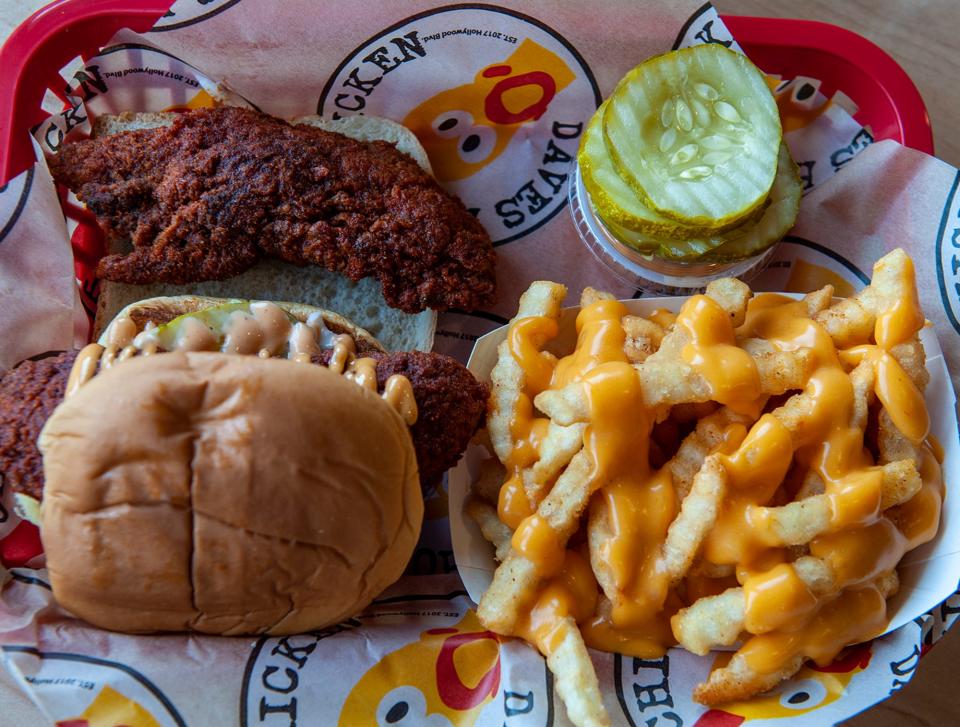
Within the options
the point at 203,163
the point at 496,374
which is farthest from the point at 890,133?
the point at 203,163

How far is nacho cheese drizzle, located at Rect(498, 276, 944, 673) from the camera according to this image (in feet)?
5.31

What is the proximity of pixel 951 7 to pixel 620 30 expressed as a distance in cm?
114

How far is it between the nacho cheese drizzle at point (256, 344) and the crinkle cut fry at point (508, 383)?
0.24m

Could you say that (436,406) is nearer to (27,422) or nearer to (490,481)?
(490,481)

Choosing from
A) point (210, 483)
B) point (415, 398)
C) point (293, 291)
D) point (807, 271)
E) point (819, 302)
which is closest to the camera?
point (210, 483)

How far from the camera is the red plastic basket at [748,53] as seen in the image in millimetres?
2062

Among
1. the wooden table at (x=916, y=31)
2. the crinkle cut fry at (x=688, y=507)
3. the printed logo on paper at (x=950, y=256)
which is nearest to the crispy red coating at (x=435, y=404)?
the crinkle cut fry at (x=688, y=507)

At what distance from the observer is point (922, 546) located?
1881mm

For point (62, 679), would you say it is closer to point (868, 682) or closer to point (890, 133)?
point (868, 682)

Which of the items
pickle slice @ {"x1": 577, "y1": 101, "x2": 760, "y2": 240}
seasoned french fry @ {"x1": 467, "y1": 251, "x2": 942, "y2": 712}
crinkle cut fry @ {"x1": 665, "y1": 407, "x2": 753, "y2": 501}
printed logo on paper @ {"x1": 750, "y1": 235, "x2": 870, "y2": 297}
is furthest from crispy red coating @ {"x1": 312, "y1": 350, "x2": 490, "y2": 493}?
printed logo on paper @ {"x1": 750, "y1": 235, "x2": 870, "y2": 297}

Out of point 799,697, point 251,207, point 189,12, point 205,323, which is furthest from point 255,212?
point 799,697

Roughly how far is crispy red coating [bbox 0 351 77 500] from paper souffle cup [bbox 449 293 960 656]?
88 centimetres

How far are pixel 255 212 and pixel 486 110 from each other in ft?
2.48

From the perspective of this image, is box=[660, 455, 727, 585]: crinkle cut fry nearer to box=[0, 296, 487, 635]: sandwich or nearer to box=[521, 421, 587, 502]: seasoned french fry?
box=[521, 421, 587, 502]: seasoned french fry
